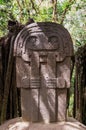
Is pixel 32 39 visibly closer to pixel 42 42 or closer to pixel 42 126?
pixel 42 42

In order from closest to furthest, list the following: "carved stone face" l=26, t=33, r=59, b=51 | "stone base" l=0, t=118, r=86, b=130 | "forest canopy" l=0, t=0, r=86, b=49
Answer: "stone base" l=0, t=118, r=86, b=130, "carved stone face" l=26, t=33, r=59, b=51, "forest canopy" l=0, t=0, r=86, b=49

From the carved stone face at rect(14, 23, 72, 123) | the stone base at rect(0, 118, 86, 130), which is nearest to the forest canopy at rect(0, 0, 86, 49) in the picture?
the carved stone face at rect(14, 23, 72, 123)

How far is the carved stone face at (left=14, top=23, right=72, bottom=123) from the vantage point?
3.55 m

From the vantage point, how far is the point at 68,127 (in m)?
3.26

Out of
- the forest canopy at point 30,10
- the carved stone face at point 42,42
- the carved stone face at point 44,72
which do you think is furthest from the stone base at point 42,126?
the forest canopy at point 30,10

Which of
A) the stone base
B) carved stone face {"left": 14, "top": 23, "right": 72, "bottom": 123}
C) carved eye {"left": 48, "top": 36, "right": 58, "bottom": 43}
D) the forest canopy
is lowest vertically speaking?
the stone base

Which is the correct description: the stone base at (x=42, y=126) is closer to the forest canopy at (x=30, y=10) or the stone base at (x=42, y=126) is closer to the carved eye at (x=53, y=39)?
the carved eye at (x=53, y=39)

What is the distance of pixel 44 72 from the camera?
359cm

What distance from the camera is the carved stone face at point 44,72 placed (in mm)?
3553

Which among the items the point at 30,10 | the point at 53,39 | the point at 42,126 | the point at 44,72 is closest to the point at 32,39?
the point at 53,39

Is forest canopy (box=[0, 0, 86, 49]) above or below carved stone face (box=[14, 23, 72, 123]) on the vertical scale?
above

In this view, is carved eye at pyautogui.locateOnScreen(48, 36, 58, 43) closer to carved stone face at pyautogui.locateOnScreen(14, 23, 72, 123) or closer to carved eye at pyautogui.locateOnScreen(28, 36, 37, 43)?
carved stone face at pyautogui.locateOnScreen(14, 23, 72, 123)

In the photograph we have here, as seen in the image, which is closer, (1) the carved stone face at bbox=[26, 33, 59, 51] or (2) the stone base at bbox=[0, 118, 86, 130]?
(2) the stone base at bbox=[0, 118, 86, 130]

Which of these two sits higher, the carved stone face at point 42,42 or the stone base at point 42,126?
the carved stone face at point 42,42
